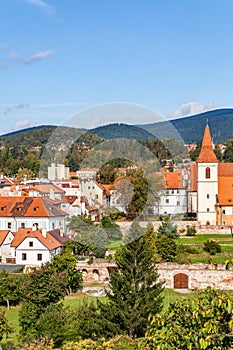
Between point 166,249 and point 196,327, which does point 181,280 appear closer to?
point 166,249

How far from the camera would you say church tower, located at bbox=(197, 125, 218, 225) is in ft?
110

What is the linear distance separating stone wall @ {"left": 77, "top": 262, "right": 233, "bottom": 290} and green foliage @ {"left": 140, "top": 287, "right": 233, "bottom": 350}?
1688 cm

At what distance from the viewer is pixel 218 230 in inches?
1243

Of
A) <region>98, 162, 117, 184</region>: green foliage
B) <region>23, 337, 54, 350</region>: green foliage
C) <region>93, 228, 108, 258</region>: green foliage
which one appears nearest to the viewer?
<region>23, 337, 54, 350</region>: green foliage

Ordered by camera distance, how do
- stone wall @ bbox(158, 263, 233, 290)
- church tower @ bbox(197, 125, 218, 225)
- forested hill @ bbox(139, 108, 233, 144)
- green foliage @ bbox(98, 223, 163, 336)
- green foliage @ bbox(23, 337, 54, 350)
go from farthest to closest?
church tower @ bbox(197, 125, 218, 225) → stone wall @ bbox(158, 263, 233, 290) → forested hill @ bbox(139, 108, 233, 144) → green foliage @ bbox(98, 223, 163, 336) → green foliage @ bbox(23, 337, 54, 350)

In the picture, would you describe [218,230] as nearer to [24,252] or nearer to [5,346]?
[24,252]

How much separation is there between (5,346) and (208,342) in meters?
9.88

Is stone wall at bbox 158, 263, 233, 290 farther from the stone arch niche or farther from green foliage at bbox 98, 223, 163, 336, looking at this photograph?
green foliage at bbox 98, 223, 163, 336

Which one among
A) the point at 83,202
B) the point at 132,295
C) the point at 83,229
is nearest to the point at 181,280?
the point at 83,229

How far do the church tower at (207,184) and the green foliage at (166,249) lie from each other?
916 cm

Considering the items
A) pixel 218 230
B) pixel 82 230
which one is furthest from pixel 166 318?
pixel 218 230

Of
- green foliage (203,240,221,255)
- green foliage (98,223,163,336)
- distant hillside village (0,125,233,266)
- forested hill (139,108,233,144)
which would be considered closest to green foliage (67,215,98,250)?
distant hillside village (0,125,233,266)

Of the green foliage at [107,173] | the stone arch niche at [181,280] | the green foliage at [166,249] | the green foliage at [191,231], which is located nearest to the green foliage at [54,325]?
the green foliage at [107,173]

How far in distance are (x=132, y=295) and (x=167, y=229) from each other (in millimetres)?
13017
